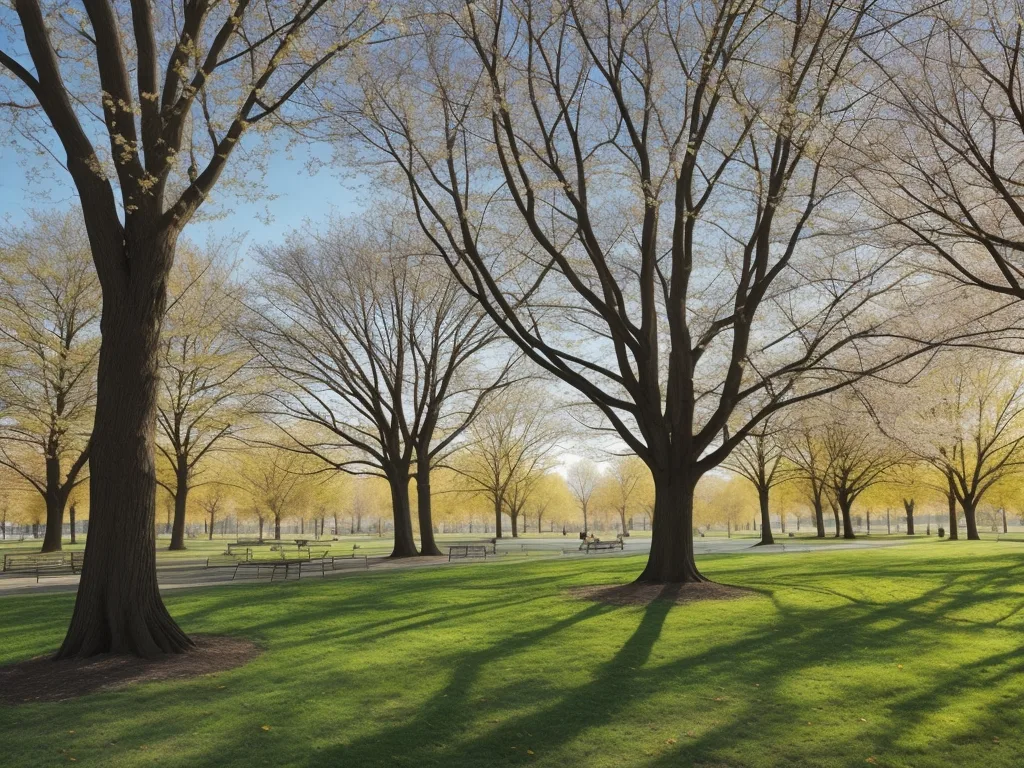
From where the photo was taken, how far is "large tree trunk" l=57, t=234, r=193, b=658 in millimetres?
8680

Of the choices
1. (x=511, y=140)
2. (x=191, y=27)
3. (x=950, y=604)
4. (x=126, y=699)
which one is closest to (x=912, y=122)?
(x=511, y=140)

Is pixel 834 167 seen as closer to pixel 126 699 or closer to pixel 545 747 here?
pixel 545 747

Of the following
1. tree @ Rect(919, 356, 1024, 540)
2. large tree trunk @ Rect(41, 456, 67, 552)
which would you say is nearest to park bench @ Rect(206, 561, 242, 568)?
large tree trunk @ Rect(41, 456, 67, 552)

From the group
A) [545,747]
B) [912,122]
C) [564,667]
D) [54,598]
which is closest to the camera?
[545,747]

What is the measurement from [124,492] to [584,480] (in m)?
71.6

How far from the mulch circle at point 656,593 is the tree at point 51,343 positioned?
967 inches

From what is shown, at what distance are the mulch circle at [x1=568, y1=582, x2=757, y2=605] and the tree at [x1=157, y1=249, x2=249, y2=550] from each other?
822 inches

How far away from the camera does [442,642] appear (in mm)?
9641

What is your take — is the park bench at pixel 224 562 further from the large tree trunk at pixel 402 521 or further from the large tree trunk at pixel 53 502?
the large tree trunk at pixel 53 502

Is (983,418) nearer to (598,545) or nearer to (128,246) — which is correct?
(598,545)

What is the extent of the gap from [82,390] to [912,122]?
1260 inches

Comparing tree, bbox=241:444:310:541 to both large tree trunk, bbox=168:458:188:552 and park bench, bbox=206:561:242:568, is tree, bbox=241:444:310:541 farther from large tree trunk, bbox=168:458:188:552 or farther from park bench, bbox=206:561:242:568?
park bench, bbox=206:561:242:568

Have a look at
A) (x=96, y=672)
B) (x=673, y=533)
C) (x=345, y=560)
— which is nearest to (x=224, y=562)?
(x=345, y=560)

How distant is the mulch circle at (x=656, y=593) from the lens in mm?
13102
